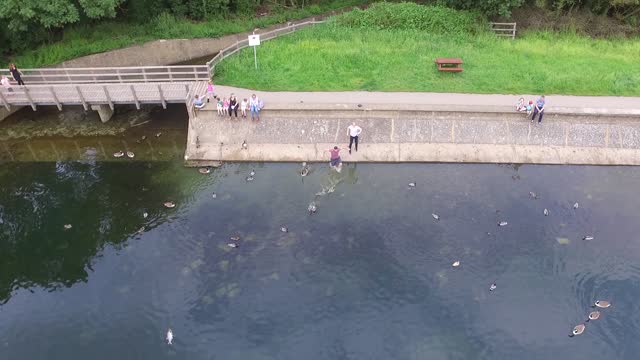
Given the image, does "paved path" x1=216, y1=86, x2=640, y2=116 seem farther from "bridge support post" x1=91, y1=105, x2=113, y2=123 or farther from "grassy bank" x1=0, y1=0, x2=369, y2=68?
"grassy bank" x1=0, y1=0, x2=369, y2=68

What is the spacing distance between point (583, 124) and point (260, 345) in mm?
21961

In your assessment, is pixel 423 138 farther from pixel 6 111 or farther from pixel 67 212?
pixel 6 111

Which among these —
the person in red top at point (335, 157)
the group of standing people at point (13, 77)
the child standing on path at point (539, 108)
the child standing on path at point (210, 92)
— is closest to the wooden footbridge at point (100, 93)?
the group of standing people at point (13, 77)

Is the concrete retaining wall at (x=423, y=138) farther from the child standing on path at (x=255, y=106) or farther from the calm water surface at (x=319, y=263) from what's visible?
the calm water surface at (x=319, y=263)

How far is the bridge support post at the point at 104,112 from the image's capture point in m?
31.0

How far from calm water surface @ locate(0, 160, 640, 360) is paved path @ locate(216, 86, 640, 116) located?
3.70 metres

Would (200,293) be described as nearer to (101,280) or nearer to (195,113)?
(101,280)

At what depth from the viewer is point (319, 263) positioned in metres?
21.9

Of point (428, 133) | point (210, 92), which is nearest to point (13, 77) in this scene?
point (210, 92)

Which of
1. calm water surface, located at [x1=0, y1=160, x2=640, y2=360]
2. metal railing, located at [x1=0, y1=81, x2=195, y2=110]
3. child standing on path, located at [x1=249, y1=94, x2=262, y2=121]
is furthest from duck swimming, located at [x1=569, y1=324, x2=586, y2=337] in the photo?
metal railing, located at [x1=0, y1=81, x2=195, y2=110]

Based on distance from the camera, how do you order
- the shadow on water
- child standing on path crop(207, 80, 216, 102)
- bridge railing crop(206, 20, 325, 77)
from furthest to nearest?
1. bridge railing crop(206, 20, 325, 77)
2. child standing on path crop(207, 80, 216, 102)
3. the shadow on water

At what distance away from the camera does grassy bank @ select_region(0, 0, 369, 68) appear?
37125mm

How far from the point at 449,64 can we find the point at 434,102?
4160mm

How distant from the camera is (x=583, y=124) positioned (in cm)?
2862
